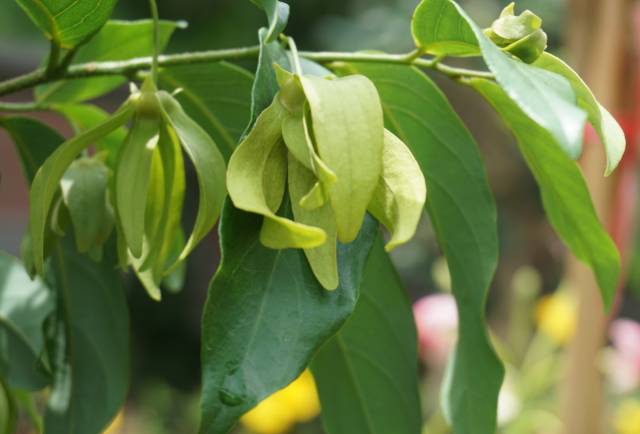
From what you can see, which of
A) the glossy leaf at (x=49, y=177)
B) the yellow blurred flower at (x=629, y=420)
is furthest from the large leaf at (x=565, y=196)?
the yellow blurred flower at (x=629, y=420)

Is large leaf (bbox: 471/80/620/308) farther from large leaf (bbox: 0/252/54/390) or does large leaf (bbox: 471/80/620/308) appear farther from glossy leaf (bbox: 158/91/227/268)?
large leaf (bbox: 0/252/54/390)

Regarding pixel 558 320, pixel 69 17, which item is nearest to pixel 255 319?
pixel 69 17

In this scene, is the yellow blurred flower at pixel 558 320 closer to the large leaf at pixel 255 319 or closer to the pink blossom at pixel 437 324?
the pink blossom at pixel 437 324

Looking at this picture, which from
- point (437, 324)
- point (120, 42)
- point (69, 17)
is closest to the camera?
point (69, 17)

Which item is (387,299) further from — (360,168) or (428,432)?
(428,432)

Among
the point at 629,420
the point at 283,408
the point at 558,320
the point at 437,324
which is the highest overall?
the point at 437,324

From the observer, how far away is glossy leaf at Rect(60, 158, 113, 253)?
0.39 meters

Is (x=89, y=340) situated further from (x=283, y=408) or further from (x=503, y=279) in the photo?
(x=503, y=279)

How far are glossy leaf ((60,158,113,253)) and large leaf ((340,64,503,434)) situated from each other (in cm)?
11

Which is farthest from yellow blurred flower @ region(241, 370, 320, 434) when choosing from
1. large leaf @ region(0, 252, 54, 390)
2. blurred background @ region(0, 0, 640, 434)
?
large leaf @ region(0, 252, 54, 390)

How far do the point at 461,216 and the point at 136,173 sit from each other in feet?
0.49

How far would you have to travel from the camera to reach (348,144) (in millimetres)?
286

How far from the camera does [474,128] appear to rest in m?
3.17

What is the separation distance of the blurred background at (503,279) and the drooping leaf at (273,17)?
644 millimetres
